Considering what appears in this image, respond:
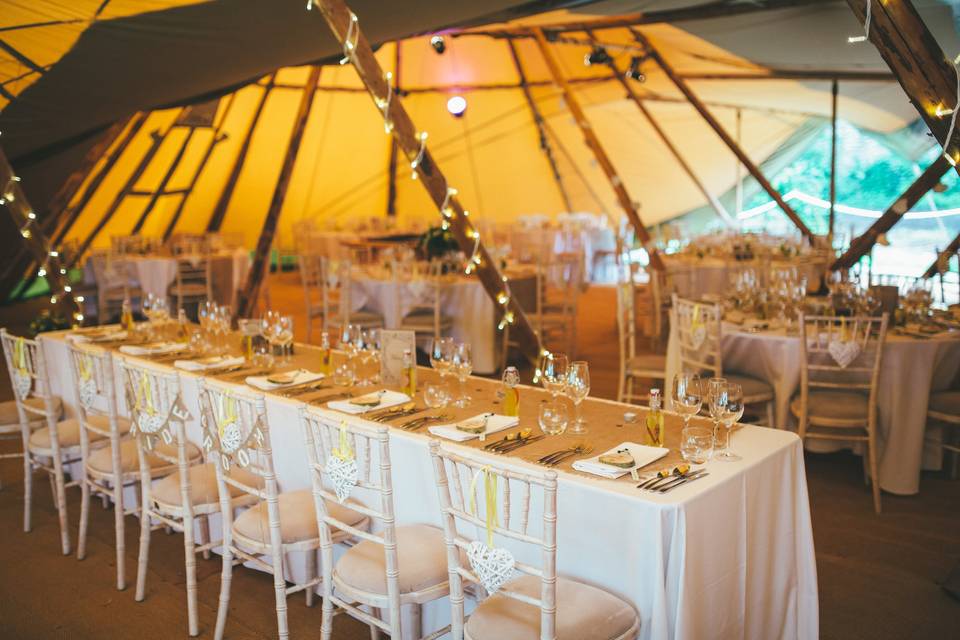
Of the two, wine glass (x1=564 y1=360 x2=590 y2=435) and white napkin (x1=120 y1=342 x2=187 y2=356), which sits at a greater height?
wine glass (x1=564 y1=360 x2=590 y2=435)

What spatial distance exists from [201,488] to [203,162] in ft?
30.2

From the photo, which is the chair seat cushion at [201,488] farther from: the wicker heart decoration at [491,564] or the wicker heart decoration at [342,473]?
the wicker heart decoration at [491,564]

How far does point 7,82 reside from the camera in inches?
223

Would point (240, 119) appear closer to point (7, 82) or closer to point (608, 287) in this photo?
point (608, 287)

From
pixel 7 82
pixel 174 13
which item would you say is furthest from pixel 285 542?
pixel 7 82

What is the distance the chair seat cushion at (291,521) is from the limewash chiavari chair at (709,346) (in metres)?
2.47

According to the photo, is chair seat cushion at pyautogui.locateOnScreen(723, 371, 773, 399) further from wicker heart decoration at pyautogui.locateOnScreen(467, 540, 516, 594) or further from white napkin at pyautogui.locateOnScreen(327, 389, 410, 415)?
wicker heart decoration at pyautogui.locateOnScreen(467, 540, 516, 594)

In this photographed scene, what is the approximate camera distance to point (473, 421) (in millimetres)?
3150

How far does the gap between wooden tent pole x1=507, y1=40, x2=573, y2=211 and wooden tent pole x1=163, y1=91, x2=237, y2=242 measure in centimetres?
429

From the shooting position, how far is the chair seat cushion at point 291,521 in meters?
3.07

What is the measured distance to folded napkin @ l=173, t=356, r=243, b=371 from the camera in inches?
162

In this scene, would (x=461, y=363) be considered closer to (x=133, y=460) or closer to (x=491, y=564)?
(x=491, y=564)

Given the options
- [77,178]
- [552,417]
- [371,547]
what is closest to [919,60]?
[552,417]

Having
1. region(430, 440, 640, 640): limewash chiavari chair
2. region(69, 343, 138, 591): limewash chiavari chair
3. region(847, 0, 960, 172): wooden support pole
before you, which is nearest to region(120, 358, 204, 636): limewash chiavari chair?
region(69, 343, 138, 591): limewash chiavari chair
